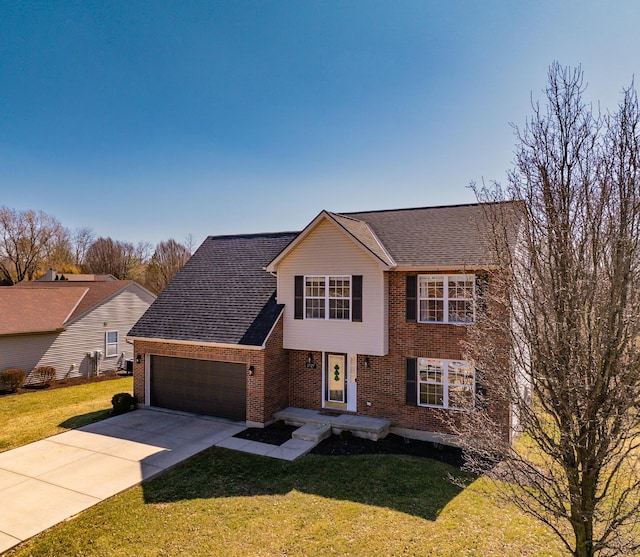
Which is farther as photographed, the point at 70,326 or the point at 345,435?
the point at 70,326

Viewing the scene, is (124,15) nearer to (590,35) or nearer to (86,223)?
(590,35)

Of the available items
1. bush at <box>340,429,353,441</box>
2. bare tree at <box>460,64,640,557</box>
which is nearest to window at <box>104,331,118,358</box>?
bush at <box>340,429,353,441</box>

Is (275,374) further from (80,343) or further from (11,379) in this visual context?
(80,343)

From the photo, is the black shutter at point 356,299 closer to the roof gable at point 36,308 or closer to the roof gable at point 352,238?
the roof gable at point 352,238

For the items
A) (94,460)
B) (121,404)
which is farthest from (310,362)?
(121,404)

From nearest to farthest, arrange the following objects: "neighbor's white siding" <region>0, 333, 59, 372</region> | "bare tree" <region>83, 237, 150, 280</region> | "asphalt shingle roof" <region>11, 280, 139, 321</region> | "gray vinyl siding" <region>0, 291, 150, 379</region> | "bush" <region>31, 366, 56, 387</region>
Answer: "neighbor's white siding" <region>0, 333, 59, 372</region>, "gray vinyl siding" <region>0, 291, 150, 379</region>, "bush" <region>31, 366, 56, 387</region>, "asphalt shingle roof" <region>11, 280, 139, 321</region>, "bare tree" <region>83, 237, 150, 280</region>

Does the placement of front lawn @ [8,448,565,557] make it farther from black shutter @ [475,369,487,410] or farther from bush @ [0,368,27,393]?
Answer: bush @ [0,368,27,393]

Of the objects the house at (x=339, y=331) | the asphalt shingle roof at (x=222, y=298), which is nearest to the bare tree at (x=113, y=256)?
the asphalt shingle roof at (x=222, y=298)
